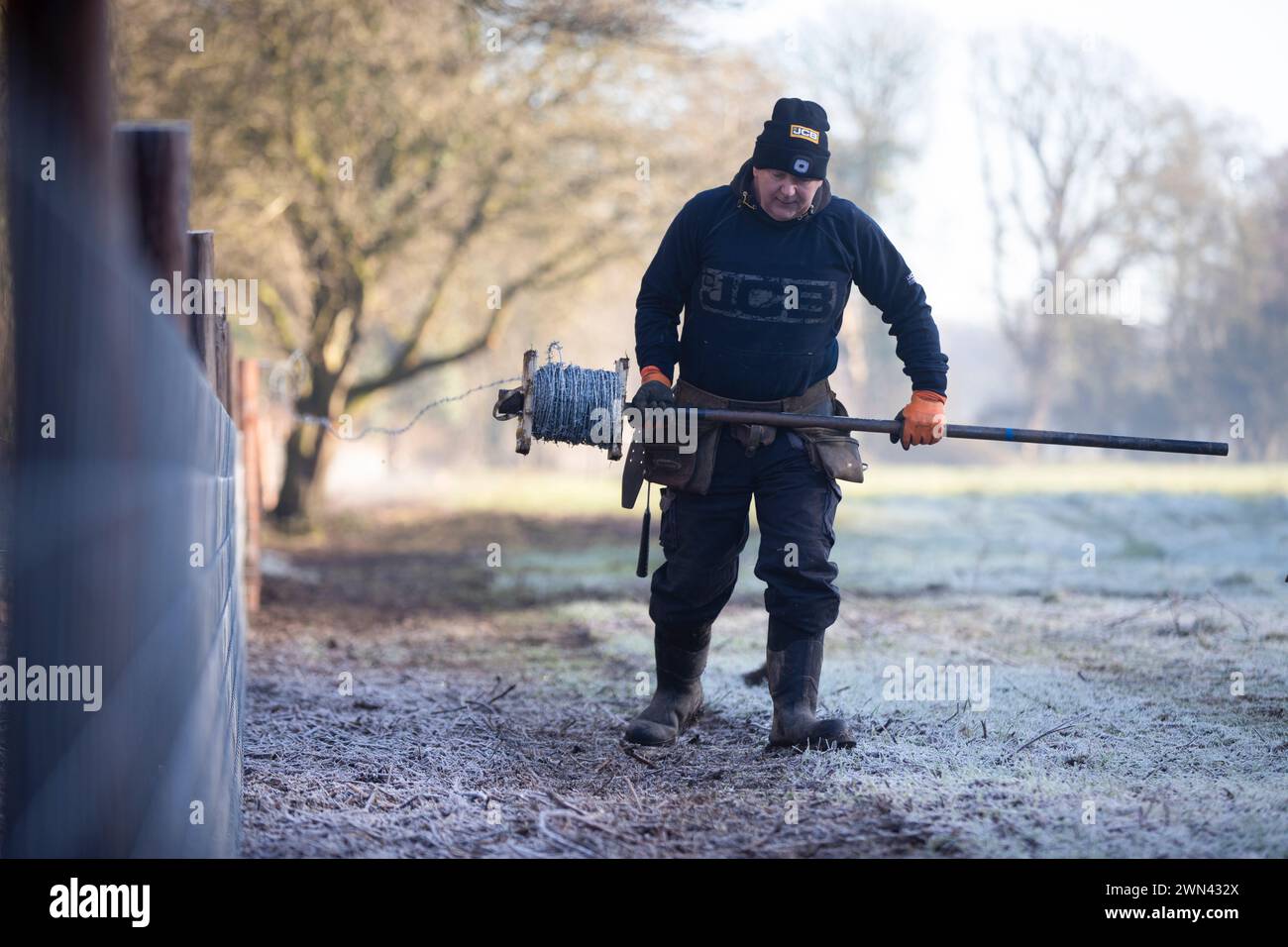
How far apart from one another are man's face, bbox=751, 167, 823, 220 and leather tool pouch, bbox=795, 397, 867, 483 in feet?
2.80

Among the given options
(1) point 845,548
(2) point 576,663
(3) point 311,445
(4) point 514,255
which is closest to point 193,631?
(2) point 576,663

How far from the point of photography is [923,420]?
5.37 meters

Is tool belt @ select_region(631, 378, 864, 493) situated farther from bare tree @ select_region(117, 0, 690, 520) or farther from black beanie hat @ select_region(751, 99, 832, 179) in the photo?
bare tree @ select_region(117, 0, 690, 520)

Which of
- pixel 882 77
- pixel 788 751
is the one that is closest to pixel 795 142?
pixel 788 751

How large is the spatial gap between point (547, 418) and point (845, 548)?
11201 millimetres

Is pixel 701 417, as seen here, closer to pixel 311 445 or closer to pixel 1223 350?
pixel 311 445

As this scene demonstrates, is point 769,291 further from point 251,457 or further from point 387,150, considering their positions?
point 387,150

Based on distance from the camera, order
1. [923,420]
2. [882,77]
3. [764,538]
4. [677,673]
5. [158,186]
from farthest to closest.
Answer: [882,77] → [677,673] → [764,538] → [923,420] → [158,186]

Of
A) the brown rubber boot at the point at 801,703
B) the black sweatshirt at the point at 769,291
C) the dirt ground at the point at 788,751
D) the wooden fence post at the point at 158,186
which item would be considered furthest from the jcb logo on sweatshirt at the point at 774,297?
the wooden fence post at the point at 158,186

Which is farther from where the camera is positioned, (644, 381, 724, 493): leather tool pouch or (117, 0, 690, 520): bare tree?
(117, 0, 690, 520): bare tree

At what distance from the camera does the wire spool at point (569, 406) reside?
17.2 feet

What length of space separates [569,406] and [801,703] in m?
1.43

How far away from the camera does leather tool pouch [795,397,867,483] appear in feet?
17.9

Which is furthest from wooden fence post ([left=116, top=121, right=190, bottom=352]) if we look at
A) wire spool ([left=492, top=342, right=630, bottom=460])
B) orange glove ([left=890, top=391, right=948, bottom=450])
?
orange glove ([left=890, top=391, right=948, bottom=450])
